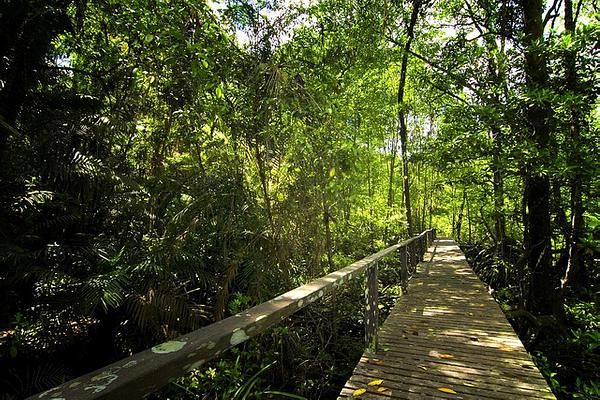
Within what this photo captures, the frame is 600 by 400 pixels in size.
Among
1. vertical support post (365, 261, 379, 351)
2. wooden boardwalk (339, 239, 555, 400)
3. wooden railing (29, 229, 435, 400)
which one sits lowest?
wooden boardwalk (339, 239, 555, 400)

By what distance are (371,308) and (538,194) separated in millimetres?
4168

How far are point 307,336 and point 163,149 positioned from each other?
3.69 m

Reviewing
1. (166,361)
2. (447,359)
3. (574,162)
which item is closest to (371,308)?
(447,359)

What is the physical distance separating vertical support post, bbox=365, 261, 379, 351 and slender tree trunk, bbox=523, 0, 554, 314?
2883 mm

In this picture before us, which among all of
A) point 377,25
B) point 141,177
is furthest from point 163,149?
point 377,25

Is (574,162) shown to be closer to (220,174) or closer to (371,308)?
(371,308)

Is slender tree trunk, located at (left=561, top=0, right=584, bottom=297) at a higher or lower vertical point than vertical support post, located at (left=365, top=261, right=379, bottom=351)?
higher

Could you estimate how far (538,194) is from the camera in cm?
533

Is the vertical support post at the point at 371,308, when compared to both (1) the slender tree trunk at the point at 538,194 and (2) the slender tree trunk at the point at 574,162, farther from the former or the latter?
(1) the slender tree trunk at the point at 538,194

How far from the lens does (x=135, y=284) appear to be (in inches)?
167

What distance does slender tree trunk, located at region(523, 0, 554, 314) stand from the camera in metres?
4.36

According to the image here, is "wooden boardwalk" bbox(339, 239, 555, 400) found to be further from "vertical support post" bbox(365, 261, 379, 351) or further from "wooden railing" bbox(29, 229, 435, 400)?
"wooden railing" bbox(29, 229, 435, 400)

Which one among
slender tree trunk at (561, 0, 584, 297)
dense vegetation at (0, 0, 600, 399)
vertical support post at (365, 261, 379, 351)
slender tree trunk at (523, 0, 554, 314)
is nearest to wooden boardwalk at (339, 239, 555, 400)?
vertical support post at (365, 261, 379, 351)

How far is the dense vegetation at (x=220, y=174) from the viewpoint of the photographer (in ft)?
12.0
